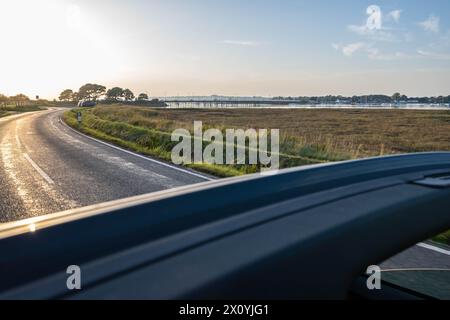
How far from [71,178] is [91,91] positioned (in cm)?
16360

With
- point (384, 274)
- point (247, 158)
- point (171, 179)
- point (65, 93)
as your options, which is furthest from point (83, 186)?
point (65, 93)

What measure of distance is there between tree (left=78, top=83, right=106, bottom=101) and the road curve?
508 ft

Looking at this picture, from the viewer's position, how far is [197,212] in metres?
1.29

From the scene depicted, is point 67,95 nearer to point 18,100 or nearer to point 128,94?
point 128,94

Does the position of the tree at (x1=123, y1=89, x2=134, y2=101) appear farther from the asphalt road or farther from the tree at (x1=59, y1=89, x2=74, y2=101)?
the asphalt road

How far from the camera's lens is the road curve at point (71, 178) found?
725cm

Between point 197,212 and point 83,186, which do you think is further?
point 83,186

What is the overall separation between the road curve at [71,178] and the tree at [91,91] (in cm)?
15486

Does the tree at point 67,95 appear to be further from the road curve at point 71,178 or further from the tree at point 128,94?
the road curve at point 71,178

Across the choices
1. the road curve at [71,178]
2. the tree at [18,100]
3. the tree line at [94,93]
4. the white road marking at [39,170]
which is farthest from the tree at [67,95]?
the white road marking at [39,170]

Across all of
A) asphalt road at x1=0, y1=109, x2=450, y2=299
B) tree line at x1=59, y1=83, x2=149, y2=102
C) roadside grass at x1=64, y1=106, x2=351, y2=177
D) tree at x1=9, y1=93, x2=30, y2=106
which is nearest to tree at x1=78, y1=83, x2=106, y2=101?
→ tree line at x1=59, y1=83, x2=149, y2=102
